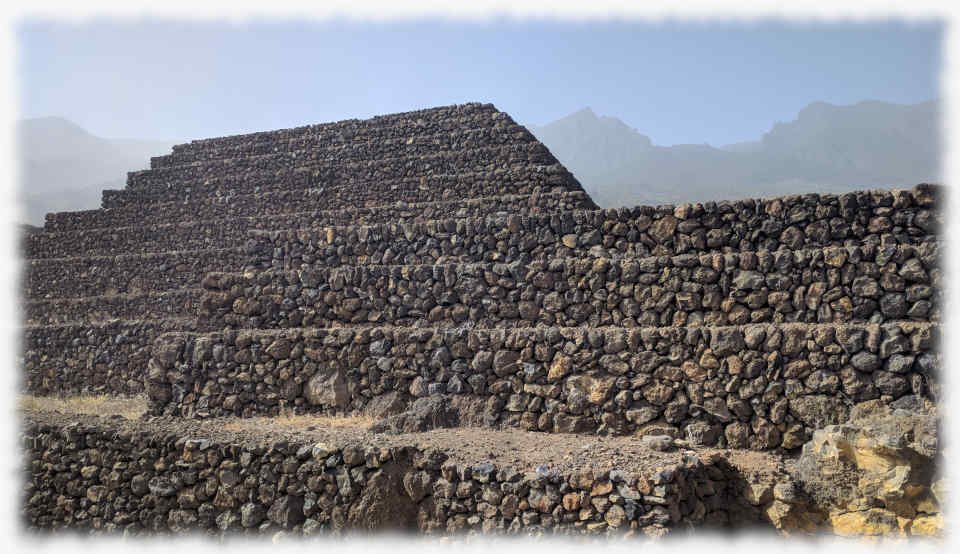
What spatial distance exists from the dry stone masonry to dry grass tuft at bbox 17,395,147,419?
3.91 m

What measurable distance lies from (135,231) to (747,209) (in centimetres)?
1799

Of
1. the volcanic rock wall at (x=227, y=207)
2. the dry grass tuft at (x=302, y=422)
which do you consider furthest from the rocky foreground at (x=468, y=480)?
the volcanic rock wall at (x=227, y=207)

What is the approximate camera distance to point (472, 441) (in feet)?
23.7

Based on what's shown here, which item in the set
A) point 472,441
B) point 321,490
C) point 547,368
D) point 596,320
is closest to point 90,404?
point 321,490

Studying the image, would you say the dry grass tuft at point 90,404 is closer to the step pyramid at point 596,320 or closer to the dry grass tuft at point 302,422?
the step pyramid at point 596,320

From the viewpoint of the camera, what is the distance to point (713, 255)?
8008mm

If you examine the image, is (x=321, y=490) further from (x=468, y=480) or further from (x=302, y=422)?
(x=302, y=422)

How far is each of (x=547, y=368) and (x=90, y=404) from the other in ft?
35.6

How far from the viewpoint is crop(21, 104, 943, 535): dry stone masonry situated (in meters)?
6.21

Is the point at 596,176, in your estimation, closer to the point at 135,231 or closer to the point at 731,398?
the point at 135,231

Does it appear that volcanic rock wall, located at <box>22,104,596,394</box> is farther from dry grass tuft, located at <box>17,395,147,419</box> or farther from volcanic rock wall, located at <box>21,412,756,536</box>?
volcanic rock wall, located at <box>21,412,756,536</box>

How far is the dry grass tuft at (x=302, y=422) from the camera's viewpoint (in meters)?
8.40

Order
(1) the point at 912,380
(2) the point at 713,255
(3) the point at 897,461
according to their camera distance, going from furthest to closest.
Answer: (2) the point at 713,255
(1) the point at 912,380
(3) the point at 897,461

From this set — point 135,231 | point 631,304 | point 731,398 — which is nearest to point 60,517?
point 631,304
